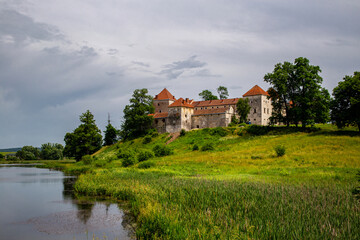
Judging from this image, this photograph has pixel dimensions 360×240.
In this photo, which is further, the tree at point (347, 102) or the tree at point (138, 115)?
the tree at point (138, 115)

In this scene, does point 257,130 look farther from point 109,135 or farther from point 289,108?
point 109,135

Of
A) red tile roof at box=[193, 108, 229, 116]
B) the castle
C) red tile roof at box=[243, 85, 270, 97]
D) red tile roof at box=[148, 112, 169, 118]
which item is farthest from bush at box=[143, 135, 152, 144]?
red tile roof at box=[243, 85, 270, 97]

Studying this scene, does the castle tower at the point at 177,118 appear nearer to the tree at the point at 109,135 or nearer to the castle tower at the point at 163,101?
the castle tower at the point at 163,101

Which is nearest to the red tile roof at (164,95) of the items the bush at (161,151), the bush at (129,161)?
the bush at (161,151)

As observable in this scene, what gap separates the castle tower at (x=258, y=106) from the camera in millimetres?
81062

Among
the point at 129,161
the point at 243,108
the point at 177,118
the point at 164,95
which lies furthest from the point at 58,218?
the point at 164,95

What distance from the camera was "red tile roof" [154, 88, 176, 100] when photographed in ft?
302

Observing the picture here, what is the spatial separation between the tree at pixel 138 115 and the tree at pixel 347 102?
148 ft

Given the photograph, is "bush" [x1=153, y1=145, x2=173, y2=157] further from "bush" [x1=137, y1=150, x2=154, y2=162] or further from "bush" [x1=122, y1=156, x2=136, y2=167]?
"bush" [x1=122, y1=156, x2=136, y2=167]

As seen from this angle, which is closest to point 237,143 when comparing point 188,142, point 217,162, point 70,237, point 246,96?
point 188,142

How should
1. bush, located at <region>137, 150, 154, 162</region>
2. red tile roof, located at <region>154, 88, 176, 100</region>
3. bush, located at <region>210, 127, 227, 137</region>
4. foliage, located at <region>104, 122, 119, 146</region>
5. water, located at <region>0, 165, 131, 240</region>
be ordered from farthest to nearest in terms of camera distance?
red tile roof, located at <region>154, 88, 176, 100</region> → foliage, located at <region>104, 122, 119, 146</region> → bush, located at <region>210, 127, 227, 137</region> → bush, located at <region>137, 150, 154, 162</region> → water, located at <region>0, 165, 131, 240</region>

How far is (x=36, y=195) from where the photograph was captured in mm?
28438

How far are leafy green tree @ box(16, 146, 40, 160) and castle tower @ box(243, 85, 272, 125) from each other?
308ft

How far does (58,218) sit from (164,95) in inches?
2961
